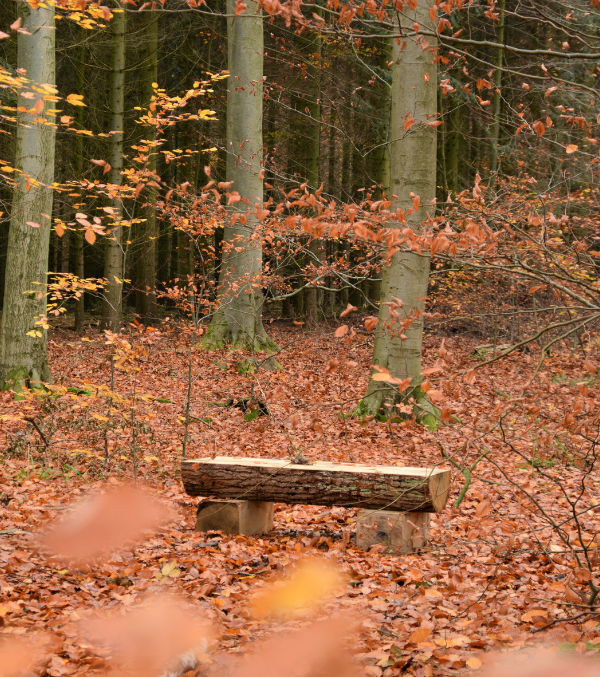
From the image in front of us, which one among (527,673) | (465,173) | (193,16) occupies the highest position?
(193,16)

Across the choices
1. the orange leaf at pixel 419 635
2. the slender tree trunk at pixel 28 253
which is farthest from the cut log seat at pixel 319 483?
the slender tree trunk at pixel 28 253

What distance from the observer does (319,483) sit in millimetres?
4773

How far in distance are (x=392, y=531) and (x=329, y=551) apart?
0.53m

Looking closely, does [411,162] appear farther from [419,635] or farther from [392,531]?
[419,635]

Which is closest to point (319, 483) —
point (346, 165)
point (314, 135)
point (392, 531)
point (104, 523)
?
point (392, 531)

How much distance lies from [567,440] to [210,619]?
5.57m

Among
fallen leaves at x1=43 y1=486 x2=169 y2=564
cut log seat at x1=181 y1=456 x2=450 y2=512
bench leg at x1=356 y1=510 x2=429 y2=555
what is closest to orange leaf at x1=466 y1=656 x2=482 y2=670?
cut log seat at x1=181 y1=456 x2=450 y2=512

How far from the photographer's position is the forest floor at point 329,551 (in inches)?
128

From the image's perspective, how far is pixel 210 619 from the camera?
364 cm

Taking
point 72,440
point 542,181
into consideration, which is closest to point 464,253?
point 72,440

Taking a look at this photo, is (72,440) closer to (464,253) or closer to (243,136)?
(464,253)

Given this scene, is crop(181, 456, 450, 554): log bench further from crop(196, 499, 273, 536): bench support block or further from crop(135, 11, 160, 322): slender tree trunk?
crop(135, 11, 160, 322): slender tree trunk

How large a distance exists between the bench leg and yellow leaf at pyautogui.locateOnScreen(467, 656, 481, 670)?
1.75 metres

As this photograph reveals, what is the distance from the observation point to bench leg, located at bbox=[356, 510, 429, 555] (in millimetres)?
4742
